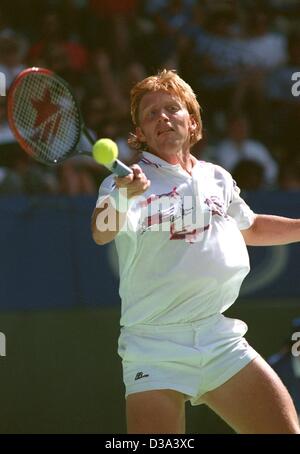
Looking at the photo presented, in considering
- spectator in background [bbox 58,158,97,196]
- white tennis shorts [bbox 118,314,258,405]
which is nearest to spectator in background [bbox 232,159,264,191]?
spectator in background [bbox 58,158,97,196]

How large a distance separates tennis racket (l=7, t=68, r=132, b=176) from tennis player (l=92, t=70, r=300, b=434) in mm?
368

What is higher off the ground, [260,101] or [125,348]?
[260,101]

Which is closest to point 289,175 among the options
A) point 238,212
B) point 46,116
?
point 238,212

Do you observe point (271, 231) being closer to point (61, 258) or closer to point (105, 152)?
point (105, 152)

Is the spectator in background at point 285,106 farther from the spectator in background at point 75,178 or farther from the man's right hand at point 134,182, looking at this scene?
the man's right hand at point 134,182

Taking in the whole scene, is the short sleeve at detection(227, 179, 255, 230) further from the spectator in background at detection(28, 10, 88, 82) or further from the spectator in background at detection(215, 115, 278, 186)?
the spectator in background at detection(28, 10, 88, 82)

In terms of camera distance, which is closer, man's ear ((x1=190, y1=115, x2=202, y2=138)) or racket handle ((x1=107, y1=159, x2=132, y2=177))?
racket handle ((x1=107, y1=159, x2=132, y2=177))

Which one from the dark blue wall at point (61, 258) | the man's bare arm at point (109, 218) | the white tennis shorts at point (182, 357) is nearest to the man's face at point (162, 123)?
the man's bare arm at point (109, 218)

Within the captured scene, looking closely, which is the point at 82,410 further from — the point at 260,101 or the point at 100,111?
the point at 260,101

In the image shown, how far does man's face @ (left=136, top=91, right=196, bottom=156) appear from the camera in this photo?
4.28 metres
